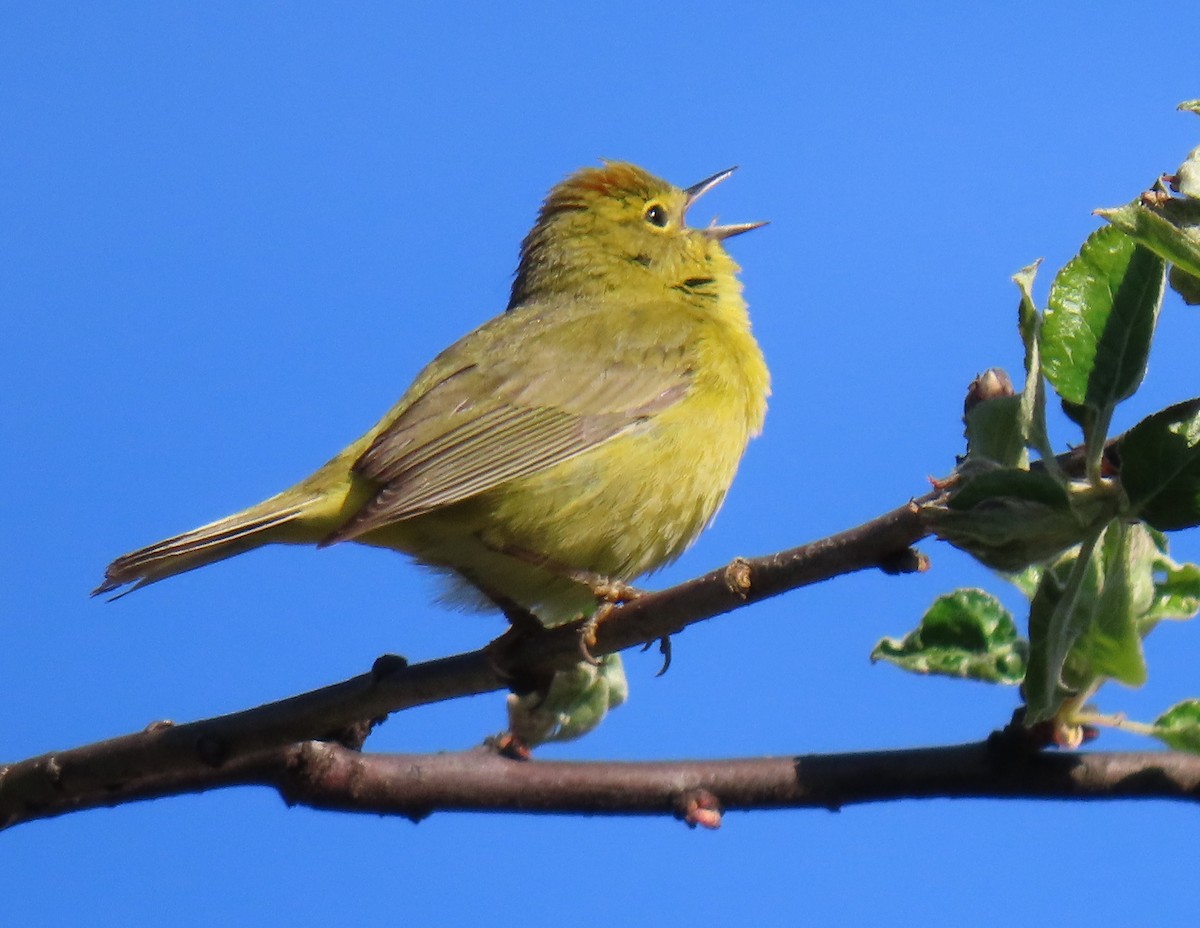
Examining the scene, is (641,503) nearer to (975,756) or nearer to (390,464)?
(390,464)

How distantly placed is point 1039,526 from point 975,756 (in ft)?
1.46

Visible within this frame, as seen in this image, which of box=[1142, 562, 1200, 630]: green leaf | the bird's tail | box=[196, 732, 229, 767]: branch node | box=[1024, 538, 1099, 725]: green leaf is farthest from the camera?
the bird's tail

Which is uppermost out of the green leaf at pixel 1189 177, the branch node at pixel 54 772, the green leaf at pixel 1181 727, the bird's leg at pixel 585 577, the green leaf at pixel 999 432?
the bird's leg at pixel 585 577

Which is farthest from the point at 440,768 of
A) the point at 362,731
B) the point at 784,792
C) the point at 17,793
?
the point at 17,793

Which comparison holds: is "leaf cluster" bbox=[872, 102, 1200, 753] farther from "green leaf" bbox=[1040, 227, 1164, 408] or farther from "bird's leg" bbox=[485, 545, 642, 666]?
"bird's leg" bbox=[485, 545, 642, 666]

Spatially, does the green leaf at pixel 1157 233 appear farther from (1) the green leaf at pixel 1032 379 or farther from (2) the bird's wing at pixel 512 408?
(2) the bird's wing at pixel 512 408

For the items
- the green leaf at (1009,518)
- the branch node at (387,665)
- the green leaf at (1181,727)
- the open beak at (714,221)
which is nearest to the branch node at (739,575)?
the green leaf at (1009,518)

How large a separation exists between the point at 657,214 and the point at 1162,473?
5.12 meters

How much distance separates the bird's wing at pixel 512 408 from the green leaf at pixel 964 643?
2.21 metres

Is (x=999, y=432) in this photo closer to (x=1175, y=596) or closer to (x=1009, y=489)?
(x=1009, y=489)

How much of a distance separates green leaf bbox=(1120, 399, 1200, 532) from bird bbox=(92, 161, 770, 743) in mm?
2681

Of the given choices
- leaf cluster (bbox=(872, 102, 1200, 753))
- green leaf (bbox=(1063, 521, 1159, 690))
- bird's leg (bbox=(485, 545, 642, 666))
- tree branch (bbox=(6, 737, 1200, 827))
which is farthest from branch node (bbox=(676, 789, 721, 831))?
bird's leg (bbox=(485, 545, 642, 666))

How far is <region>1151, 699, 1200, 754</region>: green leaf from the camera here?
6.33 feet

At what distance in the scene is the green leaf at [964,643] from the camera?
6.91 feet
